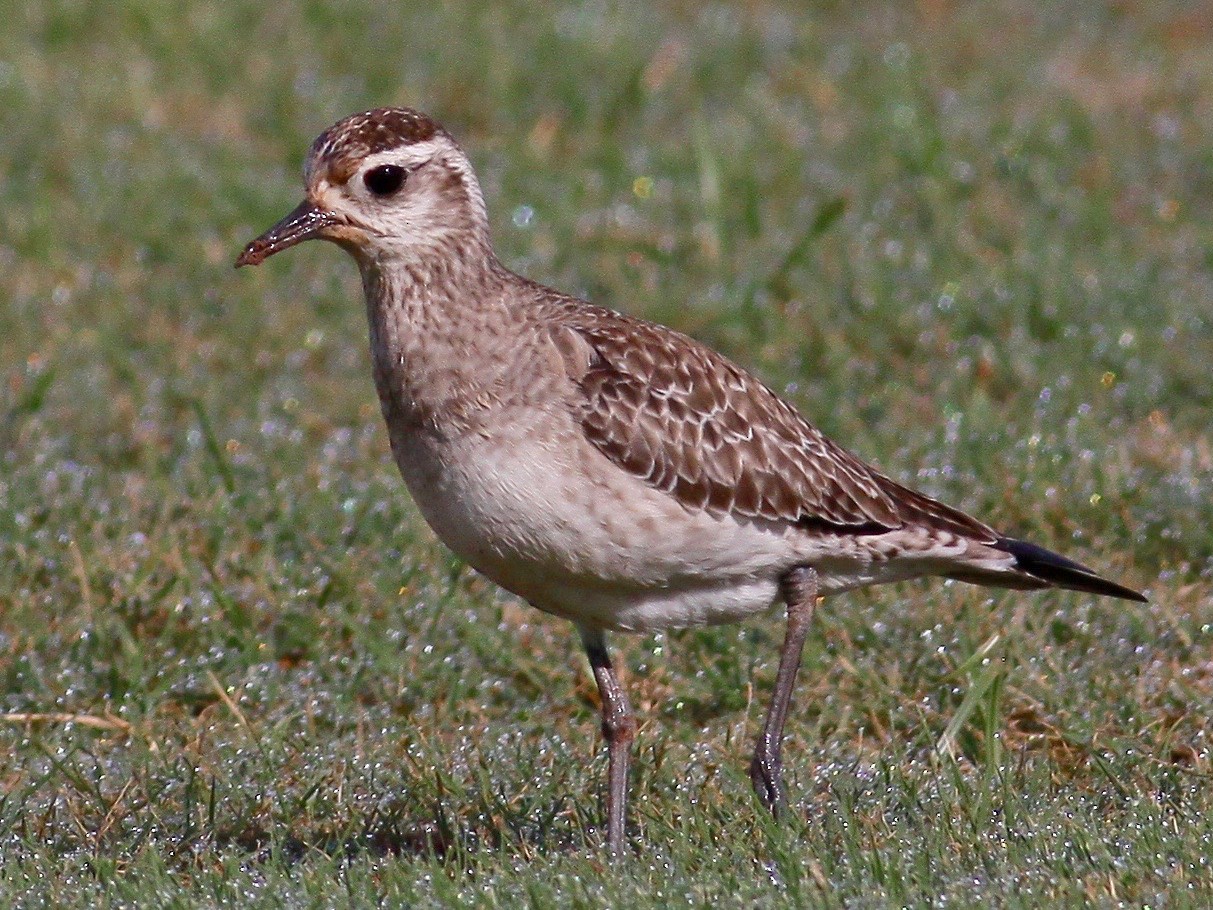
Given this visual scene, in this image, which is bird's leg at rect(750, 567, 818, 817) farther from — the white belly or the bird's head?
the bird's head

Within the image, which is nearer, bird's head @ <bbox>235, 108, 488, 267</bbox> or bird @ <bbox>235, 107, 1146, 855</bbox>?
bird @ <bbox>235, 107, 1146, 855</bbox>

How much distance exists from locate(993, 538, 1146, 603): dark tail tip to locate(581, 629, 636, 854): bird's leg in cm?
125

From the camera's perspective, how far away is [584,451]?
219 inches

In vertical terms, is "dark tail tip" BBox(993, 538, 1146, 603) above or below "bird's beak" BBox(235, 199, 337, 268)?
below

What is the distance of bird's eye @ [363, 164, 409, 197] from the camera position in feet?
18.8

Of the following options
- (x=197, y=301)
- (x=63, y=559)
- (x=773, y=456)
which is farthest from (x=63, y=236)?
(x=773, y=456)

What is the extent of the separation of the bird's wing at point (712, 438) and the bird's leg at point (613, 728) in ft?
2.04

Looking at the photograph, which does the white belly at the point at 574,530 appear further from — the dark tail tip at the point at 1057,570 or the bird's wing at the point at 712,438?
the dark tail tip at the point at 1057,570

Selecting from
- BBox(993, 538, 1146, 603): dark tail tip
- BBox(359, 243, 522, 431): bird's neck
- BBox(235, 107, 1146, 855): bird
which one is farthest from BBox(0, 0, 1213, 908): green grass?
BBox(359, 243, 522, 431): bird's neck

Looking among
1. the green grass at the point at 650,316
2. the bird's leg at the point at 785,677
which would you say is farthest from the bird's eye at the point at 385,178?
the green grass at the point at 650,316

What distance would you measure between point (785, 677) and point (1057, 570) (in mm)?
914

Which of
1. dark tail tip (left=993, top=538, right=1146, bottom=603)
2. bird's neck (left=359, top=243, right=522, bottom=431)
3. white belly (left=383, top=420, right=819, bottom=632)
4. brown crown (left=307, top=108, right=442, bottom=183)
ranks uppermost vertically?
brown crown (left=307, top=108, right=442, bottom=183)

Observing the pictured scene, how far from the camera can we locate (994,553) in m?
6.26

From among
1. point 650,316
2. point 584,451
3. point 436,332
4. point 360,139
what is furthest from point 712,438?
point 650,316
